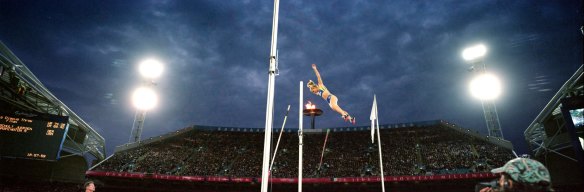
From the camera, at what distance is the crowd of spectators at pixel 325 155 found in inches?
1240

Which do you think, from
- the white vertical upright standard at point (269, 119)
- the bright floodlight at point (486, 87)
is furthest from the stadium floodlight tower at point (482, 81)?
the white vertical upright standard at point (269, 119)

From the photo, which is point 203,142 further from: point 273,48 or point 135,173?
point 273,48

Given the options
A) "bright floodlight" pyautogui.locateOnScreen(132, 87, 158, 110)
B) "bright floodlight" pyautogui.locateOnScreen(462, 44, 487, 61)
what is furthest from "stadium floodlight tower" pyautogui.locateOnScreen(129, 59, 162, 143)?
"bright floodlight" pyautogui.locateOnScreen(462, 44, 487, 61)

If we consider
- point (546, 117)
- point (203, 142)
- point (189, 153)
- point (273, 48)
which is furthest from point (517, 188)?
point (203, 142)

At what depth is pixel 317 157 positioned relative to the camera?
3653 centimetres

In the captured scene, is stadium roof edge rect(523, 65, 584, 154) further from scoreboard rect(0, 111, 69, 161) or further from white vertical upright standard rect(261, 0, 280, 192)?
scoreboard rect(0, 111, 69, 161)

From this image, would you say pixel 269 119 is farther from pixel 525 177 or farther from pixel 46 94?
pixel 46 94

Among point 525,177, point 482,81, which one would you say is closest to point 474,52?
point 482,81

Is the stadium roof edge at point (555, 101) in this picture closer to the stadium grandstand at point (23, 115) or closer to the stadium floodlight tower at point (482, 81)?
the stadium floodlight tower at point (482, 81)

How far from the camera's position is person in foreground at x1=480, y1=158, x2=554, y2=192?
1.83 metres

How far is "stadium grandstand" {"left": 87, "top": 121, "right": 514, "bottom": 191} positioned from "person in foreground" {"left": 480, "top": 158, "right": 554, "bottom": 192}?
1096 inches

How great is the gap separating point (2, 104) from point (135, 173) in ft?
43.8

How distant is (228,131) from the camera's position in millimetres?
46750

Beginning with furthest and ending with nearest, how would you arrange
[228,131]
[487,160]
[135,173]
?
[228,131] → [135,173] → [487,160]
